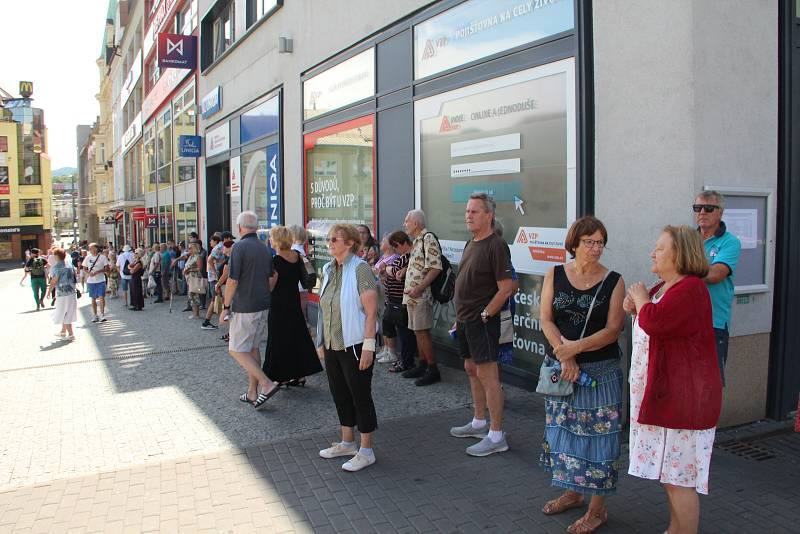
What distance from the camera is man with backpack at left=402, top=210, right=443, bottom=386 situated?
657 cm

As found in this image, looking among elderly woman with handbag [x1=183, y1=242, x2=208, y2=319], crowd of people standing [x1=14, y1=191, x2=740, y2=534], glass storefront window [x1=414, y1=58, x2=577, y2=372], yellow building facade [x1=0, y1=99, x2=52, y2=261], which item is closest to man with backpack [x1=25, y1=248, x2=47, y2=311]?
elderly woman with handbag [x1=183, y1=242, x2=208, y2=319]

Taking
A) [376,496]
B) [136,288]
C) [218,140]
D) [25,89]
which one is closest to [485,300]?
[376,496]

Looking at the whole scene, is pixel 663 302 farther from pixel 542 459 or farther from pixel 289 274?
pixel 289 274

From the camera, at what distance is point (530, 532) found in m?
3.66

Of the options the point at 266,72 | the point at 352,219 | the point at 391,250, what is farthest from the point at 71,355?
the point at 266,72

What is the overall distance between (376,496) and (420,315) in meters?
2.85

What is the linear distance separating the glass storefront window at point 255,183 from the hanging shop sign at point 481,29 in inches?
264

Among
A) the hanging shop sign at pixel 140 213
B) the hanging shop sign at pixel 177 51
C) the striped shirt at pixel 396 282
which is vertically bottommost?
the striped shirt at pixel 396 282

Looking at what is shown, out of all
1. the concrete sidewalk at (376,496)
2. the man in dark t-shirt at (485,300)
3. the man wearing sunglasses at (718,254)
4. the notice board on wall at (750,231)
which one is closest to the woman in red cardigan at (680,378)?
the concrete sidewalk at (376,496)

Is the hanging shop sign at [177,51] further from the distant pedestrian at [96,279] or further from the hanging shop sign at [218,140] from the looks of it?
the distant pedestrian at [96,279]

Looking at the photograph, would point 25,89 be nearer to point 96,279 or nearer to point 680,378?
point 96,279

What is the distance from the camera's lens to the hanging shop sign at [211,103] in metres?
17.0

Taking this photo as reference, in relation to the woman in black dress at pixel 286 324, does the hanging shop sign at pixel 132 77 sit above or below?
above

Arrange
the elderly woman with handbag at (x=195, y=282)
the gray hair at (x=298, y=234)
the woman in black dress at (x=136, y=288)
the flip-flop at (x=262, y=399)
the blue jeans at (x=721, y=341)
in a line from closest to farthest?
the blue jeans at (x=721, y=341) < the flip-flop at (x=262, y=399) < the gray hair at (x=298, y=234) < the elderly woman with handbag at (x=195, y=282) < the woman in black dress at (x=136, y=288)
